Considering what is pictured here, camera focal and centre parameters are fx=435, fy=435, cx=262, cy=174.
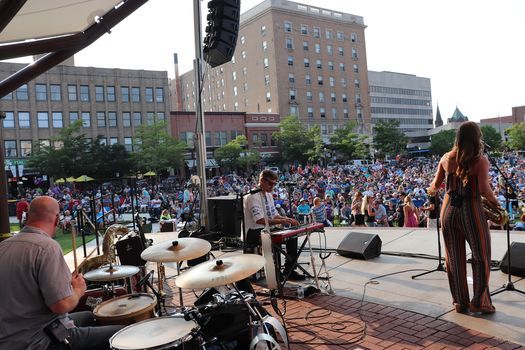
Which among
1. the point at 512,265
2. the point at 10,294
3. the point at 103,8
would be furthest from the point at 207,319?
the point at 512,265

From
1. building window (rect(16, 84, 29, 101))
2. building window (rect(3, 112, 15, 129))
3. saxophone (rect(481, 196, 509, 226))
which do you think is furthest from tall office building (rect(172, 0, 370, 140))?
saxophone (rect(481, 196, 509, 226))

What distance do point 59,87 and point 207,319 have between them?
48.1m

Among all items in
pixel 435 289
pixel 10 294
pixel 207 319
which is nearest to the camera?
pixel 10 294

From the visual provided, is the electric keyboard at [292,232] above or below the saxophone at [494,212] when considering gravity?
below

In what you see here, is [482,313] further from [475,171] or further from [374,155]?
[374,155]

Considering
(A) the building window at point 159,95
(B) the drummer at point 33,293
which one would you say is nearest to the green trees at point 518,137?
(A) the building window at point 159,95

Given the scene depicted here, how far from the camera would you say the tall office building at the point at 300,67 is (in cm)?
6656

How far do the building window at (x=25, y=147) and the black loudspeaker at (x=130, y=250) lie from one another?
143 ft

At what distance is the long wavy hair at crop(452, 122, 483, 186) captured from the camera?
407 cm

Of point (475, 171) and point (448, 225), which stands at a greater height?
point (475, 171)

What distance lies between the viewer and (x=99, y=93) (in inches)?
1865

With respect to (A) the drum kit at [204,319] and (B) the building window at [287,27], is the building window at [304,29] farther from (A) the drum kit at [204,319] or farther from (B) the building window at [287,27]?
(A) the drum kit at [204,319]

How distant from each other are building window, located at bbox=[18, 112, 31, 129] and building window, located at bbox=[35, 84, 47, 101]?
204 cm

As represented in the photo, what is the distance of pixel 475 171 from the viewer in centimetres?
411
